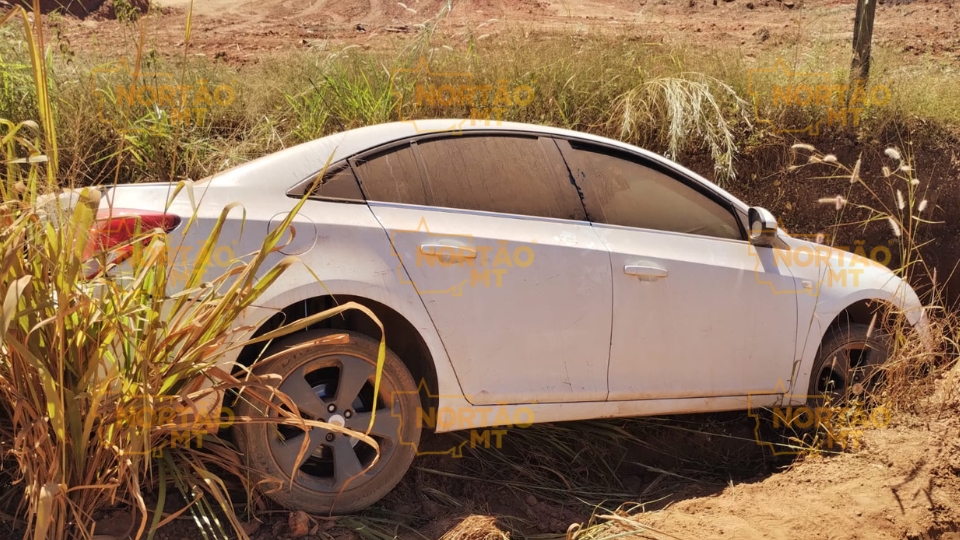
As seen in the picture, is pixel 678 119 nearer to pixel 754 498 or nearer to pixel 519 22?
pixel 754 498

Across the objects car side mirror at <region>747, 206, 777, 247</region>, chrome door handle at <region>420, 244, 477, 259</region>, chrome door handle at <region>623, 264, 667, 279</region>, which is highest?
chrome door handle at <region>420, 244, 477, 259</region>

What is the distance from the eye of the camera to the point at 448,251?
3.63 meters

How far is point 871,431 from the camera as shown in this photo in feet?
15.0

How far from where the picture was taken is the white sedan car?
346cm

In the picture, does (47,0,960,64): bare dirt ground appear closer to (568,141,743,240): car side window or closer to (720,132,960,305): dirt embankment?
(720,132,960,305): dirt embankment

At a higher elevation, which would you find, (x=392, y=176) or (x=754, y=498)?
(x=392, y=176)

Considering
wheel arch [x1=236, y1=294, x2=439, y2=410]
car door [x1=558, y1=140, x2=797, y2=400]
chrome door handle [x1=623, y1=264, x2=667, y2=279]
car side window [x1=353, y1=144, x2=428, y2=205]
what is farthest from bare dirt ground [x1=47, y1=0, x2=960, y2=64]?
wheel arch [x1=236, y1=294, x2=439, y2=410]

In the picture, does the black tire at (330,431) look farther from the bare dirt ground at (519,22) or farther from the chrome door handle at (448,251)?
the bare dirt ground at (519,22)

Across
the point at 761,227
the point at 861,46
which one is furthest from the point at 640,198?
the point at 861,46

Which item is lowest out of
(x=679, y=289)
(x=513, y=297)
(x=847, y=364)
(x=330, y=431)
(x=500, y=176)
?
(x=847, y=364)

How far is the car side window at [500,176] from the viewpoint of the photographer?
382 cm

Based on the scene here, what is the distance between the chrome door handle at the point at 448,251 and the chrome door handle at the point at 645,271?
759 mm

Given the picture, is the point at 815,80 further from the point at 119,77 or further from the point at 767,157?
the point at 119,77

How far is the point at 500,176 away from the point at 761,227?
4.43 feet
